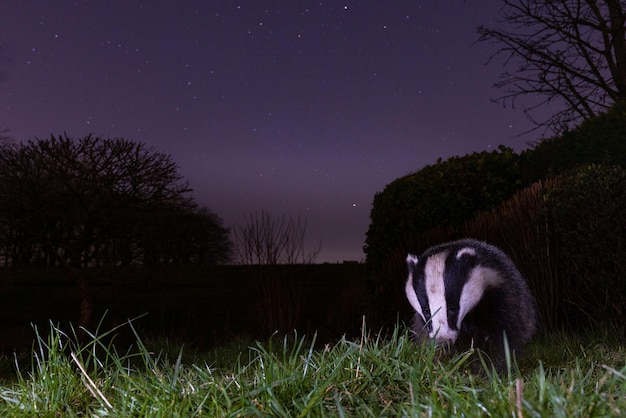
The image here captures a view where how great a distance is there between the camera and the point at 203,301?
14.9 metres

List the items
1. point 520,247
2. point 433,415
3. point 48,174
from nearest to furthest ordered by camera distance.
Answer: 1. point 433,415
2. point 520,247
3. point 48,174

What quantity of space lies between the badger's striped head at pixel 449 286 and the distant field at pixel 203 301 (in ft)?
13.0

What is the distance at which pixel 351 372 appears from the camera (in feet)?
9.20

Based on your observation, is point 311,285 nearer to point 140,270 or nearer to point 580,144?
point 140,270

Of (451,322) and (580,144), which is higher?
(580,144)

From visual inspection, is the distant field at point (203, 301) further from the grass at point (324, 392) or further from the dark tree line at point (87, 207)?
the grass at point (324, 392)

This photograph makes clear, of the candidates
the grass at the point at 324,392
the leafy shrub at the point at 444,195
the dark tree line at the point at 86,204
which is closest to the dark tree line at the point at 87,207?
the dark tree line at the point at 86,204

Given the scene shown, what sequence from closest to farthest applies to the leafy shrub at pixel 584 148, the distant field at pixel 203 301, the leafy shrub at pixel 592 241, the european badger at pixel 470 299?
the european badger at pixel 470 299 → the leafy shrub at pixel 592 241 → the leafy shrub at pixel 584 148 → the distant field at pixel 203 301

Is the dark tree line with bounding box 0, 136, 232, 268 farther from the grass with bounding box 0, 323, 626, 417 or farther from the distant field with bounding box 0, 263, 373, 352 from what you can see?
the grass with bounding box 0, 323, 626, 417

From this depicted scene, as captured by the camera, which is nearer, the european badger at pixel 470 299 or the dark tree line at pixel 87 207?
the european badger at pixel 470 299

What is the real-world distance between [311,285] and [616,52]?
27.9 feet

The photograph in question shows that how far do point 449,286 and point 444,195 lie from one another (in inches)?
158

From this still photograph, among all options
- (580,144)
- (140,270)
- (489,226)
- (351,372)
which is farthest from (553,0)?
(351,372)

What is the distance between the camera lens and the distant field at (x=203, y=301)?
35.9 ft
